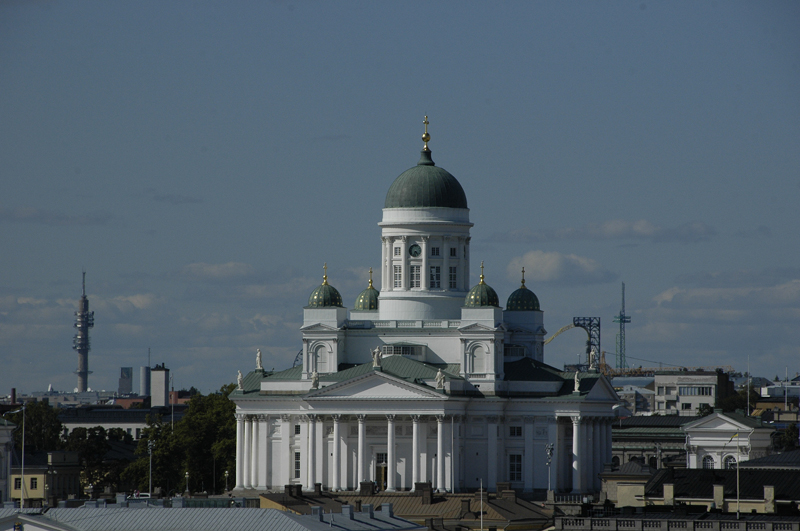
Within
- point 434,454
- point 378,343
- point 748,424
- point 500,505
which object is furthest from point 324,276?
point 500,505

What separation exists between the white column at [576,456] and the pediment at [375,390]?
36.2 feet

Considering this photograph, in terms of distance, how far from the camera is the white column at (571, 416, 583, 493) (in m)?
160

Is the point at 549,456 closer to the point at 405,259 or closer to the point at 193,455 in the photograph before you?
the point at 405,259

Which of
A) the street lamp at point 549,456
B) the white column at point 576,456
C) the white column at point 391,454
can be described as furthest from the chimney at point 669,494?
the white column at point 391,454

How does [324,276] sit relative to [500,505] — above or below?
above

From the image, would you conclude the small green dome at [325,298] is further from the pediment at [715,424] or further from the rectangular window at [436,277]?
the pediment at [715,424]

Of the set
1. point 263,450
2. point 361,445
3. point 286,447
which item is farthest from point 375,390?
point 263,450

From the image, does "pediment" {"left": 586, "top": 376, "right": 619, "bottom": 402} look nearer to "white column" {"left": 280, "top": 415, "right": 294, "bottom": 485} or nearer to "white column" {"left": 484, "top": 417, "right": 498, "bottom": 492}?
"white column" {"left": 484, "top": 417, "right": 498, "bottom": 492}

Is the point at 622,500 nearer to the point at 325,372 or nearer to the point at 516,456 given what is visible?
the point at 516,456

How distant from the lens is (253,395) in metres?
167

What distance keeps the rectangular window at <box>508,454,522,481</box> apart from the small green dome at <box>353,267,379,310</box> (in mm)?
19709

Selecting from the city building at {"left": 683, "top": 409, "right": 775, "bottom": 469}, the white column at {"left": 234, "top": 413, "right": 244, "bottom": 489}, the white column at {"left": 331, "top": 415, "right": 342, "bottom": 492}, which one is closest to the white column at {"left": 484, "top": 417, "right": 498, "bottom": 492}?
the white column at {"left": 331, "top": 415, "right": 342, "bottom": 492}

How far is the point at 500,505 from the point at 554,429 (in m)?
37.9

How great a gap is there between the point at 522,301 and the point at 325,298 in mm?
18531
